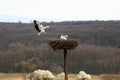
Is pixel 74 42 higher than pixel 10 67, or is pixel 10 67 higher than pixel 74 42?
pixel 74 42

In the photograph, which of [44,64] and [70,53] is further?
[70,53]

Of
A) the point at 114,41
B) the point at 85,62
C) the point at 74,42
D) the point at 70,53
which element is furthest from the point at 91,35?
the point at 74,42

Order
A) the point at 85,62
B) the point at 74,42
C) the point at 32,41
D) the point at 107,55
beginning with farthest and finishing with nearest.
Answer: the point at 32,41 → the point at 107,55 → the point at 85,62 → the point at 74,42

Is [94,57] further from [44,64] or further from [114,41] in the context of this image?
[114,41]

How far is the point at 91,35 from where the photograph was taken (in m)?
150

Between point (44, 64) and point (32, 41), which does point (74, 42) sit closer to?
point (44, 64)

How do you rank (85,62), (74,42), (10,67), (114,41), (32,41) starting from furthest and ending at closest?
(32,41) → (114,41) → (85,62) → (10,67) → (74,42)

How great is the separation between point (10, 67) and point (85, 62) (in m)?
15.2

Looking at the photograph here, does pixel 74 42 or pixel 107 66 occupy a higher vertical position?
pixel 74 42

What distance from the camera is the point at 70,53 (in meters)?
109

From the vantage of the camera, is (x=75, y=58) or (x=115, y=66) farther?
(x=75, y=58)

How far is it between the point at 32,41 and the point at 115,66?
188 ft

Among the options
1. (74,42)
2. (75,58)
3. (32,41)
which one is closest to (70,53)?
(75,58)

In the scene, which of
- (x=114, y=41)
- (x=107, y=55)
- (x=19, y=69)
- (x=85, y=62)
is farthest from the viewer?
(x=114, y=41)
